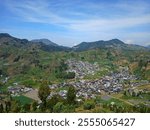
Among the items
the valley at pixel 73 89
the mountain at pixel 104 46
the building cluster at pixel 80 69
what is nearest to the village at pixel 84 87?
the valley at pixel 73 89

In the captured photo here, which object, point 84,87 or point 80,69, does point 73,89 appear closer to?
point 84,87

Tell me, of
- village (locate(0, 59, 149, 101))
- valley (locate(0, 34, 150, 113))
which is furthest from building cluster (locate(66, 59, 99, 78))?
village (locate(0, 59, 149, 101))

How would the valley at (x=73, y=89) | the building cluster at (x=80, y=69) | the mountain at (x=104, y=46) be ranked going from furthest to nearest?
the mountain at (x=104, y=46)
the building cluster at (x=80, y=69)
the valley at (x=73, y=89)

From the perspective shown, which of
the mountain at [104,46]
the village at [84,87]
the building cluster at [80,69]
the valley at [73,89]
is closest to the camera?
the valley at [73,89]

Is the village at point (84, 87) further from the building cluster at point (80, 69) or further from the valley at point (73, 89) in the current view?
the building cluster at point (80, 69)

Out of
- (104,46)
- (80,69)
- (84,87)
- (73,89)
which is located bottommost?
(84,87)

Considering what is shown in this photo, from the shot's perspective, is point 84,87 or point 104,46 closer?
point 84,87

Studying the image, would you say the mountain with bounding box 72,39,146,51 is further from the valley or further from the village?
the village

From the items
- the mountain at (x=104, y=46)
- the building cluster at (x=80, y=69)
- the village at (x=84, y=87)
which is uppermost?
the mountain at (x=104, y=46)

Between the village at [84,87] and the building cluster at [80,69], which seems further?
the building cluster at [80,69]

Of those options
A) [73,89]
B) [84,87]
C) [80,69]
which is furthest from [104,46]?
[73,89]

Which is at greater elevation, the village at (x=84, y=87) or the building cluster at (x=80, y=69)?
the building cluster at (x=80, y=69)
